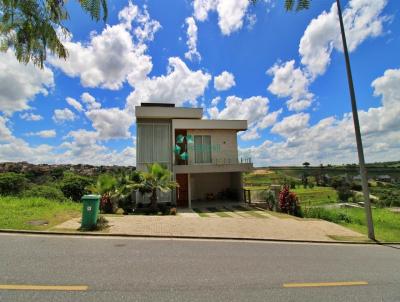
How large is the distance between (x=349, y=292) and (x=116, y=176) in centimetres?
1380

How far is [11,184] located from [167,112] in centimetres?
1365

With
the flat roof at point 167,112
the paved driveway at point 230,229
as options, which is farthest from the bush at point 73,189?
the paved driveway at point 230,229

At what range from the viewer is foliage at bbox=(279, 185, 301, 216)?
1697 cm

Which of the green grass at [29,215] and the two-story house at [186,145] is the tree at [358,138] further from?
the green grass at [29,215]

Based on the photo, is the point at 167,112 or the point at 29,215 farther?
the point at 167,112

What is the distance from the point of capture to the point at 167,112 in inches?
778

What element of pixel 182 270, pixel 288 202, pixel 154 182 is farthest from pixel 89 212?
pixel 288 202

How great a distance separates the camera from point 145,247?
7.43 metres

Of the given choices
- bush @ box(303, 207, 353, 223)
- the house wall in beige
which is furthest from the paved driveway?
the house wall in beige

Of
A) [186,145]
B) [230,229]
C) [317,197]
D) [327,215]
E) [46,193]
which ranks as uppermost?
[186,145]

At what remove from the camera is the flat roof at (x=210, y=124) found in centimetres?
1959

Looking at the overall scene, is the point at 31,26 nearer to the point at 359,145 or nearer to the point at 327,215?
the point at 359,145

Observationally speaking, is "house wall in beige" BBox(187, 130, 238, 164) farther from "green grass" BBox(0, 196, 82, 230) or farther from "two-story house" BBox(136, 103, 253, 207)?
"green grass" BBox(0, 196, 82, 230)

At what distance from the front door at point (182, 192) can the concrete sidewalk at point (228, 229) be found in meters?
7.60
